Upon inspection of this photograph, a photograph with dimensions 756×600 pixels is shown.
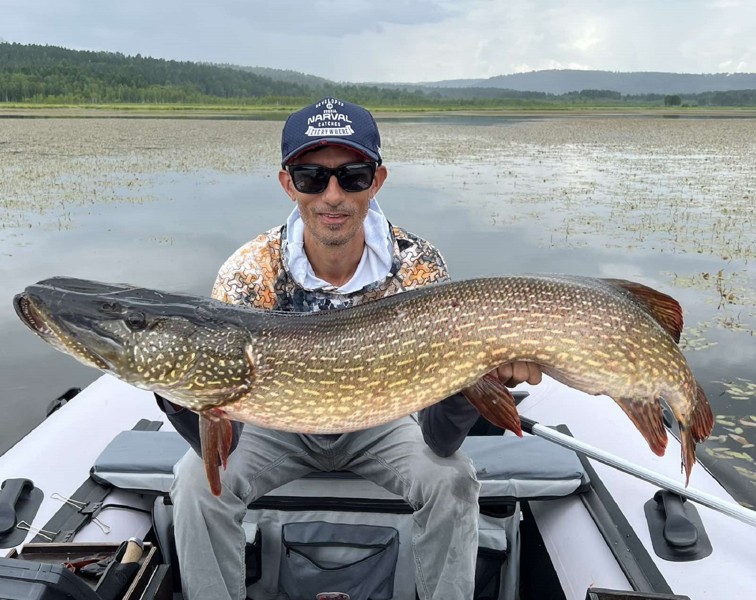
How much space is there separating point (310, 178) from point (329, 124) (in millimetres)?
238

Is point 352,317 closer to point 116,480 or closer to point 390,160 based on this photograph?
point 116,480

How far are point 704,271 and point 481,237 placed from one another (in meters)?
3.36

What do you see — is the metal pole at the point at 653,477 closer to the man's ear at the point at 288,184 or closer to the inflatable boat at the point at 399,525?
the inflatable boat at the point at 399,525

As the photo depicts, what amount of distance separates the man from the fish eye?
34 centimetres

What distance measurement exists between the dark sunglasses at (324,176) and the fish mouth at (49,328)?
3.52 ft

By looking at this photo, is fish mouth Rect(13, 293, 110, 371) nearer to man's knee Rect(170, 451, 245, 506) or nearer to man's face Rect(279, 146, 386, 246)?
man's knee Rect(170, 451, 245, 506)

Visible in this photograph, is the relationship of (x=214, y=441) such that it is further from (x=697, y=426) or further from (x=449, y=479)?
(x=697, y=426)

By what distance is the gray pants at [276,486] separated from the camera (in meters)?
2.25

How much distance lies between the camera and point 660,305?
2.21 meters

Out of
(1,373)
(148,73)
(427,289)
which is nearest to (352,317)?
(427,289)

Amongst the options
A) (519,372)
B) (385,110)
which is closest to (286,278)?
(519,372)

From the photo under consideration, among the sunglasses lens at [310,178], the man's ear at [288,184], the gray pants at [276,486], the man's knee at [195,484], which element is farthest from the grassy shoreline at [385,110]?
the man's knee at [195,484]

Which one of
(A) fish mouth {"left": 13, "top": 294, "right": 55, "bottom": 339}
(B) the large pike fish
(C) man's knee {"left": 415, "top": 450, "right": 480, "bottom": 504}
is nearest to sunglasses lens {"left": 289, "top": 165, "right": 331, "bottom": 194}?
(B) the large pike fish

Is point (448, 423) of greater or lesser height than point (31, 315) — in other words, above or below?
below
